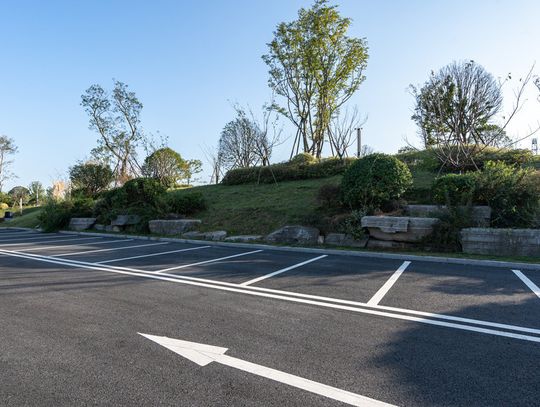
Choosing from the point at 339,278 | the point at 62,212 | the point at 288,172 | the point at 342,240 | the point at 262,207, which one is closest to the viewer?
the point at 339,278

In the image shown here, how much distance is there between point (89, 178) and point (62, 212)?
26.2ft

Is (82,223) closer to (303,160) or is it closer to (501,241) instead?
(303,160)

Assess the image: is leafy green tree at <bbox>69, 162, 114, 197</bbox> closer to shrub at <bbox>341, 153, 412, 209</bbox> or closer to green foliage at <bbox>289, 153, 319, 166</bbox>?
green foliage at <bbox>289, 153, 319, 166</bbox>

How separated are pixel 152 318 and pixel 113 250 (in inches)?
243

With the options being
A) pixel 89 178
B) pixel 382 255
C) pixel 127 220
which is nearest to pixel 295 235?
pixel 382 255

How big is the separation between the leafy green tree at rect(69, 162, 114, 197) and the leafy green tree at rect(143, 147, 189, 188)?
2.81m

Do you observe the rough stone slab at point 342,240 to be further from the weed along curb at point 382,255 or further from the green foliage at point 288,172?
the green foliage at point 288,172

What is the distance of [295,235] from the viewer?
9.54 metres

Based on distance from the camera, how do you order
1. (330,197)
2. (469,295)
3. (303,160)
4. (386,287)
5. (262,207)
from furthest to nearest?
1. (303,160)
2. (262,207)
3. (330,197)
4. (386,287)
5. (469,295)

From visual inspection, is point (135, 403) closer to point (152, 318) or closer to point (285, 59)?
point (152, 318)

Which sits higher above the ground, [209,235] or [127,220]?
[127,220]

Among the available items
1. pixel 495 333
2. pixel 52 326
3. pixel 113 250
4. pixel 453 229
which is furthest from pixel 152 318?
pixel 453 229

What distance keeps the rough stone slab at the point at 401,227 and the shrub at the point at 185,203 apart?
7.72 metres

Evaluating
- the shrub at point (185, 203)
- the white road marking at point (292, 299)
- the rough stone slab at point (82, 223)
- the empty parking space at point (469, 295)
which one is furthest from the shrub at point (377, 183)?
the rough stone slab at point (82, 223)
